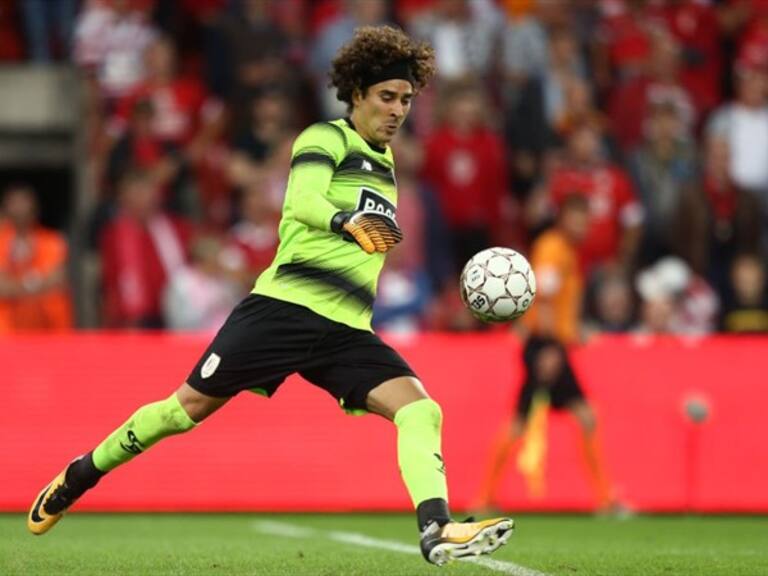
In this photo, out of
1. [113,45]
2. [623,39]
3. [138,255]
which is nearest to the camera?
[138,255]

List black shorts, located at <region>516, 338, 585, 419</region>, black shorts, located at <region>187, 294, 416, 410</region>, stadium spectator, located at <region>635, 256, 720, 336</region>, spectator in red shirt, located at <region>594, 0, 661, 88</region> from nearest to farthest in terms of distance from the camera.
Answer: black shorts, located at <region>187, 294, 416, 410</region>, black shorts, located at <region>516, 338, 585, 419</region>, stadium spectator, located at <region>635, 256, 720, 336</region>, spectator in red shirt, located at <region>594, 0, 661, 88</region>

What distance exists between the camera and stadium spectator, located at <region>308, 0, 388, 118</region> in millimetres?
16469

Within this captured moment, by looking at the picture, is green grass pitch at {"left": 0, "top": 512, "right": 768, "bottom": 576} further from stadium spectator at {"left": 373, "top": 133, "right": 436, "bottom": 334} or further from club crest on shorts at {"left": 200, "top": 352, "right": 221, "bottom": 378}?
stadium spectator at {"left": 373, "top": 133, "right": 436, "bottom": 334}

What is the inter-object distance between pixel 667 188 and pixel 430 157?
2293 mm

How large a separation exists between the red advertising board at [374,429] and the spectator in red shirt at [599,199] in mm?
1517

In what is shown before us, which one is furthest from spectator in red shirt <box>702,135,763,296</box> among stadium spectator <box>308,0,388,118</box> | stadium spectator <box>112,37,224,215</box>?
stadium spectator <box>112,37,224,215</box>

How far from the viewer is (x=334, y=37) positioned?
1678 centimetres

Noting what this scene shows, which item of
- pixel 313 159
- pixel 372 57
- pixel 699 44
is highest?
pixel 699 44

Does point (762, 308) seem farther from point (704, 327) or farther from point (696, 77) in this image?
point (696, 77)

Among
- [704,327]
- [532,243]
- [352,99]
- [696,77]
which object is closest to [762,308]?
[704,327]

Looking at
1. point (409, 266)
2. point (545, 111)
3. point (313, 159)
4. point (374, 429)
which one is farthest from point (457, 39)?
point (313, 159)

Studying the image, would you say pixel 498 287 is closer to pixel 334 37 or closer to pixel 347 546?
pixel 347 546

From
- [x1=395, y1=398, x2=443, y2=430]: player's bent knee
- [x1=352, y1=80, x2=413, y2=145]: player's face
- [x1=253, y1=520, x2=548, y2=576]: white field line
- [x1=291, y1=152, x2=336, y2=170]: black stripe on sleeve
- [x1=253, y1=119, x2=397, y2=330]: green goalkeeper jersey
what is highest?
[x1=352, y1=80, x2=413, y2=145]: player's face

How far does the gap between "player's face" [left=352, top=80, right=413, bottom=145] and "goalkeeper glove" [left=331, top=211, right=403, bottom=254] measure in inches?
24.9
